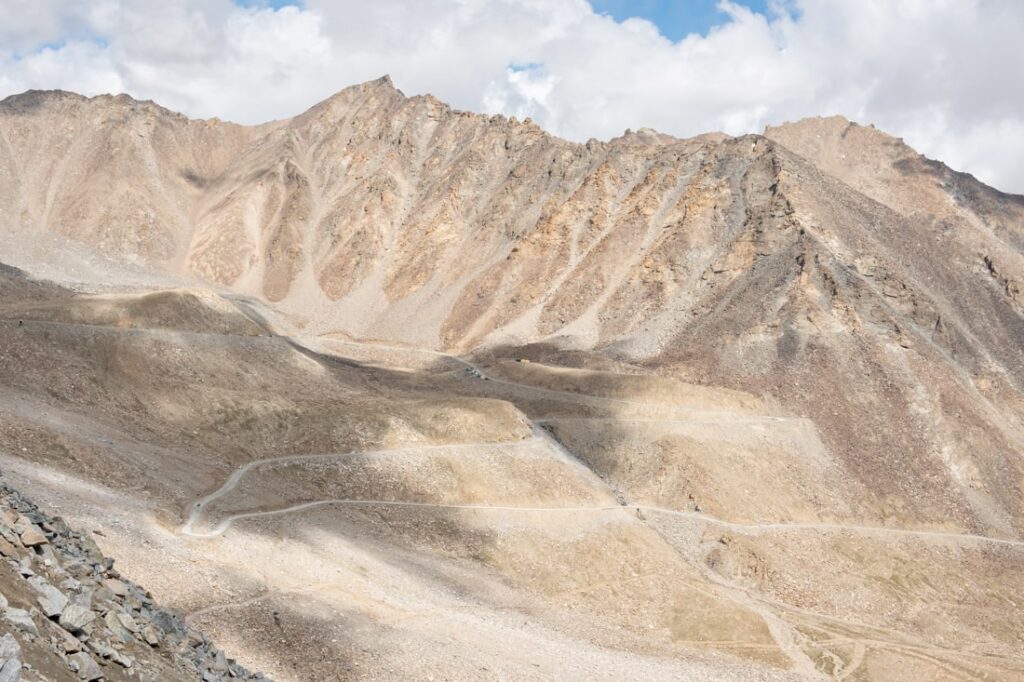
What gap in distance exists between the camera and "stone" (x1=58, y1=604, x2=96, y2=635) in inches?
543

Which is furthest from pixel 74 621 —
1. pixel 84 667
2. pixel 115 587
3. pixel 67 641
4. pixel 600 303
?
pixel 600 303

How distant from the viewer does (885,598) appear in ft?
197

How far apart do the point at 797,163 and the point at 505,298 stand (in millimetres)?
50323

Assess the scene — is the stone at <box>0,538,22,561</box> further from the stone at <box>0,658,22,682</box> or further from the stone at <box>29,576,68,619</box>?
the stone at <box>0,658,22,682</box>

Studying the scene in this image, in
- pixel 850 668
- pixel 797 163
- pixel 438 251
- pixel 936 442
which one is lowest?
pixel 850 668

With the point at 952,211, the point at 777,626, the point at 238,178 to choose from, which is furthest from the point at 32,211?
the point at 952,211

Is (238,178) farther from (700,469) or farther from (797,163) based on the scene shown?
(700,469)

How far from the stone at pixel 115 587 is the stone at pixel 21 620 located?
4826mm

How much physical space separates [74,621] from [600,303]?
11161 cm

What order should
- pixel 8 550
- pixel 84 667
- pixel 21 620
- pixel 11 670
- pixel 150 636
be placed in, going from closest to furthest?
pixel 11 670 < pixel 21 620 < pixel 84 667 < pixel 8 550 < pixel 150 636

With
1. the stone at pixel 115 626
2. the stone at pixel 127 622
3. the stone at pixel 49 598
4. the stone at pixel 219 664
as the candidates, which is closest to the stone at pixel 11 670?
the stone at pixel 49 598

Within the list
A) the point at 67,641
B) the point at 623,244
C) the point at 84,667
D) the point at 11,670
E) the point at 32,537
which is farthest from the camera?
the point at 623,244

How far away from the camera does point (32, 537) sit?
16.0m

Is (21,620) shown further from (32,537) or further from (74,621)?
(32,537)
